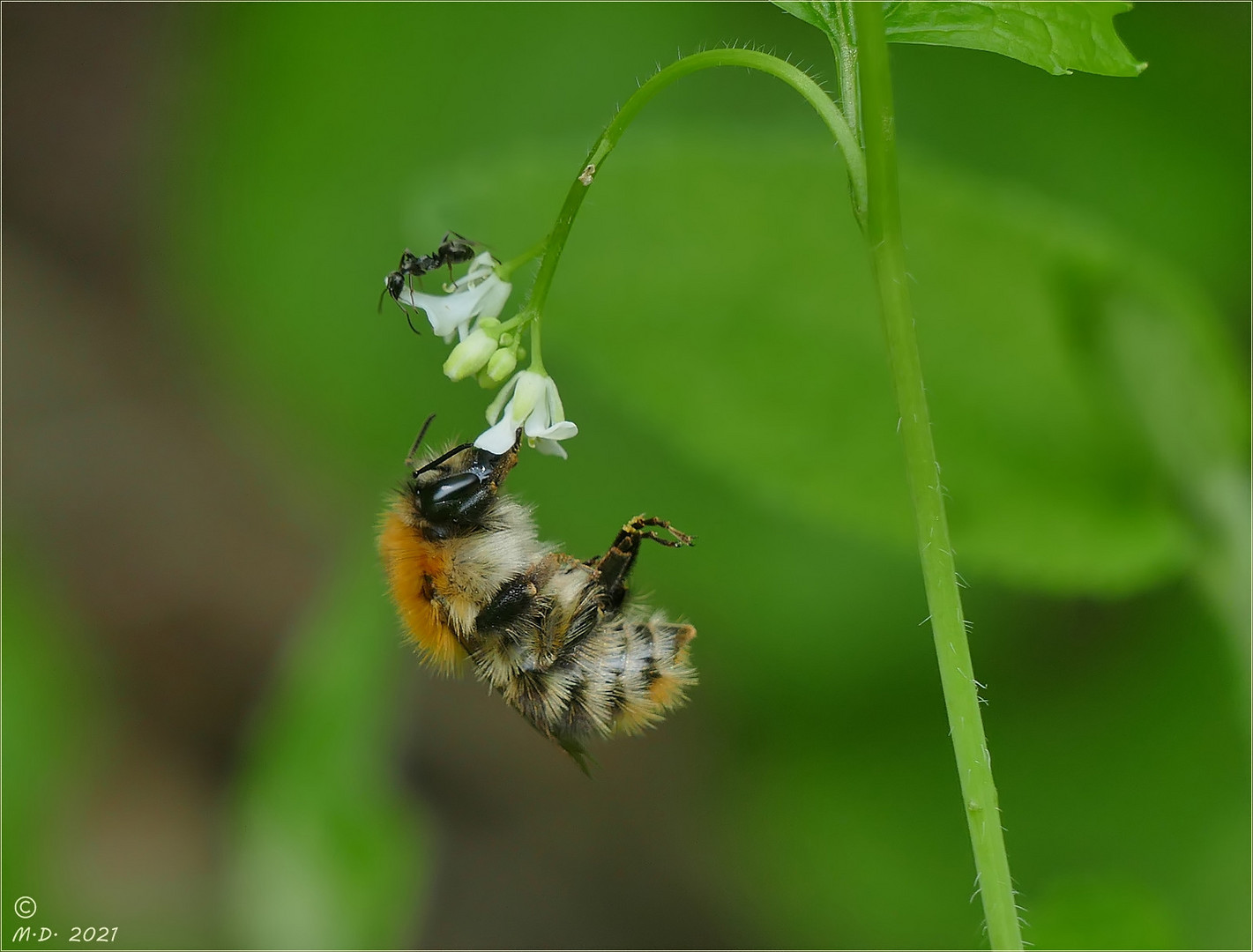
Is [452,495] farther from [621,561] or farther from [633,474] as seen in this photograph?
[633,474]

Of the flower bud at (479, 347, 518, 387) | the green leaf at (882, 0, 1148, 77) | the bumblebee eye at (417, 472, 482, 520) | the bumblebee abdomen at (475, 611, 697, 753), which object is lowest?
the bumblebee abdomen at (475, 611, 697, 753)

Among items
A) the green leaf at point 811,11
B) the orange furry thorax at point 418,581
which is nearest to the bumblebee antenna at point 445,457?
the orange furry thorax at point 418,581

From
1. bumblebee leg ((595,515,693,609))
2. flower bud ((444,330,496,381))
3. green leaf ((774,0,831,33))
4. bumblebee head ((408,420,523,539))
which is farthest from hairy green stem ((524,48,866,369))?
bumblebee leg ((595,515,693,609))

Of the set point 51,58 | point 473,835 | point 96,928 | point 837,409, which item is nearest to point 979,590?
point 837,409

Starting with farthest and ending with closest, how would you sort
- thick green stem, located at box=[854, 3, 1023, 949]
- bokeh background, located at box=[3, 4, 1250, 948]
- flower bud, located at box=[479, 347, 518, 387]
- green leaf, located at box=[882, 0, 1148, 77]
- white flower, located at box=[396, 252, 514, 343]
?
bokeh background, located at box=[3, 4, 1250, 948] → white flower, located at box=[396, 252, 514, 343] → flower bud, located at box=[479, 347, 518, 387] → green leaf, located at box=[882, 0, 1148, 77] → thick green stem, located at box=[854, 3, 1023, 949]

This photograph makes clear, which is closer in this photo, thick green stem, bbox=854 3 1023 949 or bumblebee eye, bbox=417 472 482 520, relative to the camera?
thick green stem, bbox=854 3 1023 949

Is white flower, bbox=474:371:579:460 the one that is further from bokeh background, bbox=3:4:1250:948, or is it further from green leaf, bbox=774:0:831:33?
bokeh background, bbox=3:4:1250:948

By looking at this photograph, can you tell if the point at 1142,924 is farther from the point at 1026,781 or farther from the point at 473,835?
the point at 473,835
